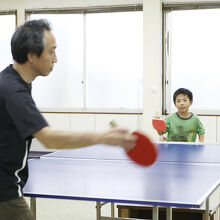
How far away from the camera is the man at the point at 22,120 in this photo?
1.51 m

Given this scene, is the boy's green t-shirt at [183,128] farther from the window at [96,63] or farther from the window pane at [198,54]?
the window at [96,63]

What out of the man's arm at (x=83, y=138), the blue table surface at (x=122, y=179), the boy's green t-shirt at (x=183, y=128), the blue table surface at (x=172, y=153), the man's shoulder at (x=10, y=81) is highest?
the man's shoulder at (x=10, y=81)

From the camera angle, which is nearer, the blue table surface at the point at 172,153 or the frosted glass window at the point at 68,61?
the blue table surface at the point at 172,153

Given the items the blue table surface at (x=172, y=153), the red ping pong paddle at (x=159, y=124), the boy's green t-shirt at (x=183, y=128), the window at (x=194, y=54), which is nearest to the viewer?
the blue table surface at (x=172, y=153)

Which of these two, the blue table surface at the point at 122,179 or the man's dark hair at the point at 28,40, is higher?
the man's dark hair at the point at 28,40

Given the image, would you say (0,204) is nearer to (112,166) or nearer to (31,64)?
(31,64)

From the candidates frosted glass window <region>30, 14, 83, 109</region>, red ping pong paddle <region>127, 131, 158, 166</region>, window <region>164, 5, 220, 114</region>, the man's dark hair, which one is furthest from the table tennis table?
frosted glass window <region>30, 14, 83, 109</region>

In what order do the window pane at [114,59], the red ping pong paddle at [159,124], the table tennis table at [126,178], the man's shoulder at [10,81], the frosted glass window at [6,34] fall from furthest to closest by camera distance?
the frosted glass window at [6,34], the window pane at [114,59], the red ping pong paddle at [159,124], the table tennis table at [126,178], the man's shoulder at [10,81]

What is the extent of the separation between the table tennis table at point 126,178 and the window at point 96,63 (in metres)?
3.86

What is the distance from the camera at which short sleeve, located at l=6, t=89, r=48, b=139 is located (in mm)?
1547

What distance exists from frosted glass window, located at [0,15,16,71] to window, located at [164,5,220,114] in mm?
2643

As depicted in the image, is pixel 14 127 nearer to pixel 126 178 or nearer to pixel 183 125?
pixel 126 178

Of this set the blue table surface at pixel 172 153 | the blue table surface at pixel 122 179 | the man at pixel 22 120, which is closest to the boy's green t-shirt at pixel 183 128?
the blue table surface at pixel 172 153

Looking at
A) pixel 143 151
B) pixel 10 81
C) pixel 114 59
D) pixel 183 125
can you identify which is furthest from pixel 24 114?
pixel 114 59
